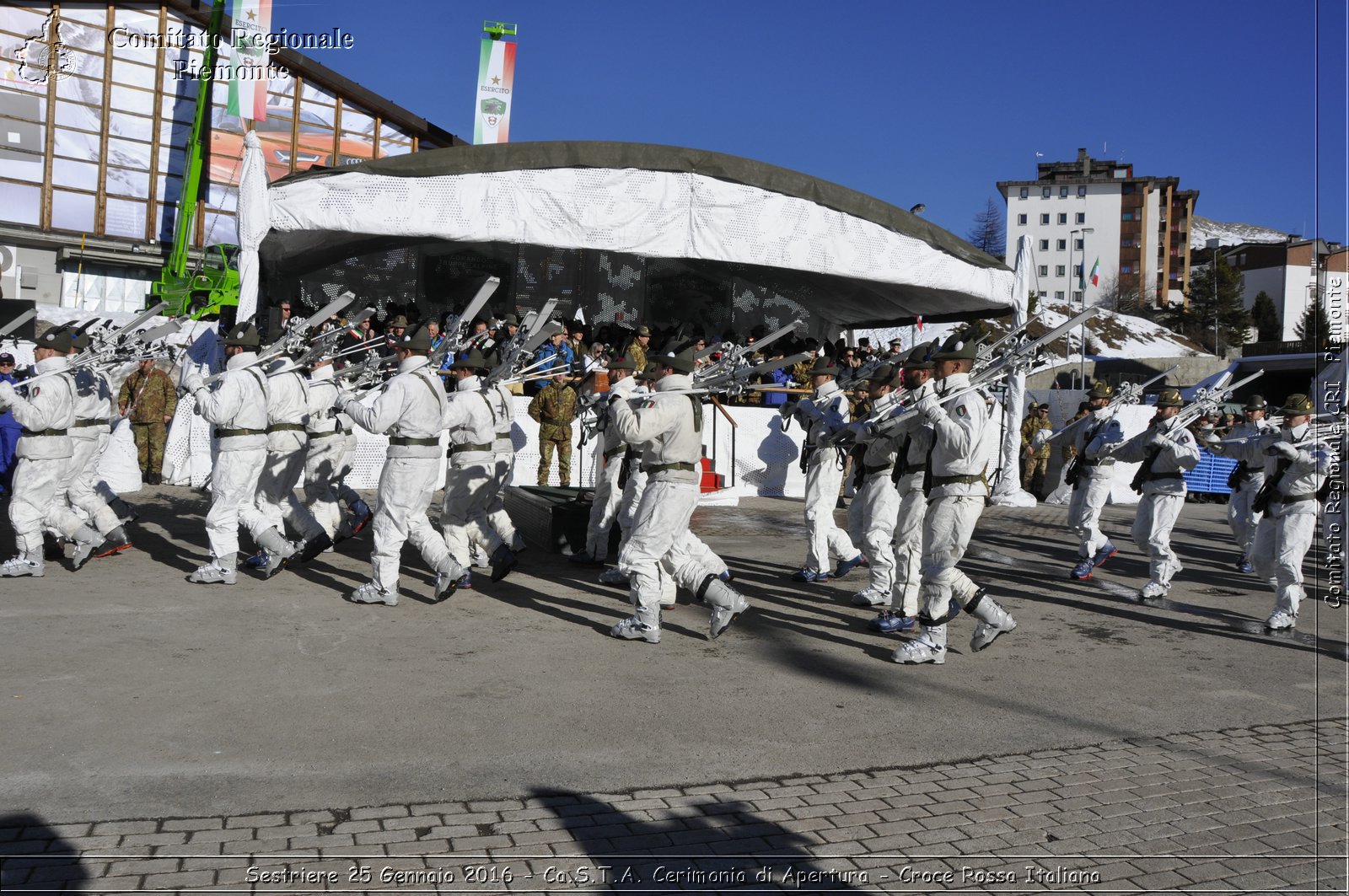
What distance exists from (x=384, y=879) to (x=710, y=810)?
1.26 m

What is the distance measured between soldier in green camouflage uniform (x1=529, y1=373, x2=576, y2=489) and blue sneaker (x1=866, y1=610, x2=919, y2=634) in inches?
282

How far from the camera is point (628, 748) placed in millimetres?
4594

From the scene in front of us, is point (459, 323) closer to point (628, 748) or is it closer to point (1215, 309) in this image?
point (628, 748)

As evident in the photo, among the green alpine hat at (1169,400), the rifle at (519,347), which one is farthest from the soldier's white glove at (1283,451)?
the rifle at (519,347)

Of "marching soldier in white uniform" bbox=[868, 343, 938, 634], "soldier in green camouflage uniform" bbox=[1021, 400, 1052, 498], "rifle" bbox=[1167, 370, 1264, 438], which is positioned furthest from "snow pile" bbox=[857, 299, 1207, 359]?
"marching soldier in white uniform" bbox=[868, 343, 938, 634]

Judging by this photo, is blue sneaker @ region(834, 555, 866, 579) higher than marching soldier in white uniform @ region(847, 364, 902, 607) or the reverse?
the reverse

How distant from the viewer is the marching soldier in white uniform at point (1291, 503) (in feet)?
24.9

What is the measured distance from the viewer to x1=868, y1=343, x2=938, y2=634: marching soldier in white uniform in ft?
23.3

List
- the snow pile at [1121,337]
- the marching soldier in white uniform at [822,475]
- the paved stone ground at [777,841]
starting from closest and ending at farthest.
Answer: the paved stone ground at [777,841]
the marching soldier in white uniform at [822,475]
the snow pile at [1121,337]

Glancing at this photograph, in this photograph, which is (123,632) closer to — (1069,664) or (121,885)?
(121,885)

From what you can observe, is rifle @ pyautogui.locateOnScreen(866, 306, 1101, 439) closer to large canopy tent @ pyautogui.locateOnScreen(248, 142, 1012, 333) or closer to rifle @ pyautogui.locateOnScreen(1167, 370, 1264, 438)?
rifle @ pyautogui.locateOnScreen(1167, 370, 1264, 438)

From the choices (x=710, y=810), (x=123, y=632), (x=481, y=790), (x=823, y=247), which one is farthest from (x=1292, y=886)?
(x=823, y=247)

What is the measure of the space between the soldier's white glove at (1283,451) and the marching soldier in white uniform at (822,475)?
3181mm

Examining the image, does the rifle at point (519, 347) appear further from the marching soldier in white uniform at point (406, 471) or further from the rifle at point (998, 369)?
the rifle at point (998, 369)
